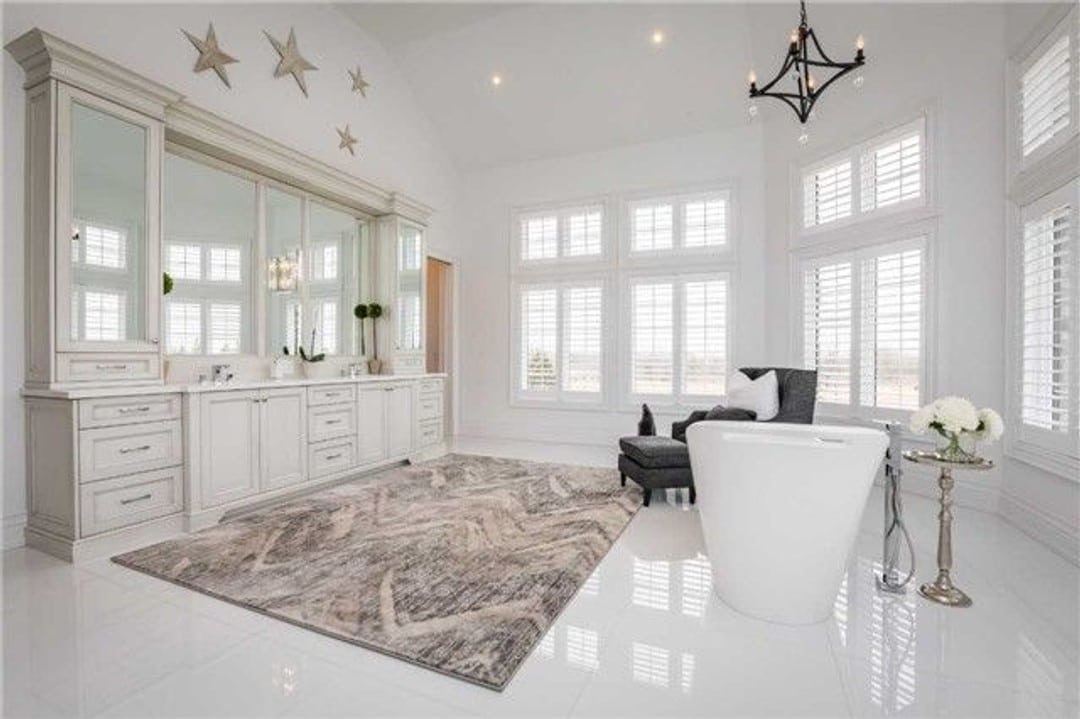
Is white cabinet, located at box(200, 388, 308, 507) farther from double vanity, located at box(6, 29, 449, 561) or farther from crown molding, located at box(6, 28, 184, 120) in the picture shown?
crown molding, located at box(6, 28, 184, 120)

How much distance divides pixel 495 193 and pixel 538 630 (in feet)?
19.8

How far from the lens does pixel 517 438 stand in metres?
6.75

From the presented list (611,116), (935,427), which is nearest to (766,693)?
(935,427)

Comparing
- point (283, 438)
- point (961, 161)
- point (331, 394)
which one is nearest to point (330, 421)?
point (331, 394)

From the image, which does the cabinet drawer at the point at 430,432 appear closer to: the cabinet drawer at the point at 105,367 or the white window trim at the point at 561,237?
the white window trim at the point at 561,237

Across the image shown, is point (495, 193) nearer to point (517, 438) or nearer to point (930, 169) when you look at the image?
point (517, 438)

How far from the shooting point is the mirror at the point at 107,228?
9.62 ft

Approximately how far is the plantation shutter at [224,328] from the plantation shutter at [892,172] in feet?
18.3

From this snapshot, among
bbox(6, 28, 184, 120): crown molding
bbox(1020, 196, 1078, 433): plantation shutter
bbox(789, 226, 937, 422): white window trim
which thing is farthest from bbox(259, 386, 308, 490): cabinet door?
bbox(1020, 196, 1078, 433): plantation shutter

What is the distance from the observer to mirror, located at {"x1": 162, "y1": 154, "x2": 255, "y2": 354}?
3693 mm

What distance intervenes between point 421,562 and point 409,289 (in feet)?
11.6

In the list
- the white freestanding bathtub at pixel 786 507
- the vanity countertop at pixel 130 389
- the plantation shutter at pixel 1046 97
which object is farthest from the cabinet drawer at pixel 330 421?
the plantation shutter at pixel 1046 97

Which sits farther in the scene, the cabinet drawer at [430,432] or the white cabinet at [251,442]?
the cabinet drawer at [430,432]

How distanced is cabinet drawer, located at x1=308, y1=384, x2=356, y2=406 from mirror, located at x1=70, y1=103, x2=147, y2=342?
47.6 inches
